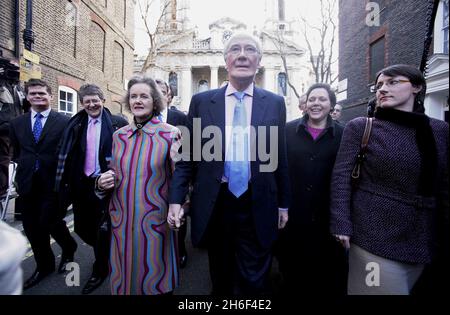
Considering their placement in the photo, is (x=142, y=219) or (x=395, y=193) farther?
(x=142, y=219)

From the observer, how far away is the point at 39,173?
3.09 metres

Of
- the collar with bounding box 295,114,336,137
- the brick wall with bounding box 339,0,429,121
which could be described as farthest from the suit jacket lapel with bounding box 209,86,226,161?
the brick wall with bounding box 339,0,429,121

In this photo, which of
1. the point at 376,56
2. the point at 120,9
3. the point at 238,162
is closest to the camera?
the point at 238,162

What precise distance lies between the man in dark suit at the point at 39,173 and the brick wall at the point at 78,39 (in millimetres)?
6049

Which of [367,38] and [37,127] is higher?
[367,38]

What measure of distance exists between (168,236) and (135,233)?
0.81ft

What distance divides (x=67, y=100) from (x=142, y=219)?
10.8m

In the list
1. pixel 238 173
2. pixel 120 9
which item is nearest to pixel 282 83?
pixel 120 9

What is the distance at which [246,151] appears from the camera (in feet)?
6.50

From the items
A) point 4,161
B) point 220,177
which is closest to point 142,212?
point 220,177

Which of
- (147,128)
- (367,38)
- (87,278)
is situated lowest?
(87,278)

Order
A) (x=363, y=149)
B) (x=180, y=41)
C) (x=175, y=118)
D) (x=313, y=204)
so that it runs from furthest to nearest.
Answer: (x=180, y=41)
(x=175, y=118)
(x=313, y=204)
(x=363, y=149)

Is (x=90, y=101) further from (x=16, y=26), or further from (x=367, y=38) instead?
(x=367, y=38)

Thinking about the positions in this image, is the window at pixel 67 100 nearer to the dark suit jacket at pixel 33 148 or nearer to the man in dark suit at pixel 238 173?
the dark suit jacket at pixel 33 148
